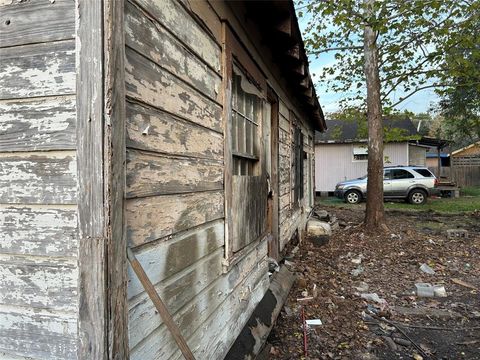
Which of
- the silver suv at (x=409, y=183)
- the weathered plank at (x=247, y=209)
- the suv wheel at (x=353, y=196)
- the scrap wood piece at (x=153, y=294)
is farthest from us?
the suv wheel at (x=353, y=196)

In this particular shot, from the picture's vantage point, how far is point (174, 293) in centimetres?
197

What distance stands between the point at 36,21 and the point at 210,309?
6.38 ft

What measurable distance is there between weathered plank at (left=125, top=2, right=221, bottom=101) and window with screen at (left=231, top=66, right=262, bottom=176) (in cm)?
69

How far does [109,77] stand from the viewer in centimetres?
133

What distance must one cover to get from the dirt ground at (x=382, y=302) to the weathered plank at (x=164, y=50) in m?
2.59

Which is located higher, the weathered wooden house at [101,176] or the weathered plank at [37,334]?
the weathered wooden house at [101,176]

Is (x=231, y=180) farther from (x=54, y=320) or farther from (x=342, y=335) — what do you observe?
(x=342, y=335)

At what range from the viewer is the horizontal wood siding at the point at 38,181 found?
1393 millimetres

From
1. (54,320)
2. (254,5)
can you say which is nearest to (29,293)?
(54,320)

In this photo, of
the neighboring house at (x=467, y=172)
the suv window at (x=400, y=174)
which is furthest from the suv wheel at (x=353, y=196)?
the neighboring house at (x=467, y=172)

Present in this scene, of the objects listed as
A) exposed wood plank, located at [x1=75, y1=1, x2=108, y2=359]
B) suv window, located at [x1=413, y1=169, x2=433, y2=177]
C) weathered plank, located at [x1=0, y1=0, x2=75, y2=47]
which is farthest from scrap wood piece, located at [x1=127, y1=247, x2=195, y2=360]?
suv window, located at [x1=413, y1=169, x2=433, y2=177]

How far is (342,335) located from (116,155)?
3493 mm

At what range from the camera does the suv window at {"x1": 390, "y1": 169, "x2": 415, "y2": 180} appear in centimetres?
1659

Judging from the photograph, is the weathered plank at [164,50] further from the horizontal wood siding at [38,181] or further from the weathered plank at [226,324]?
the weathered plank at [226,324]
